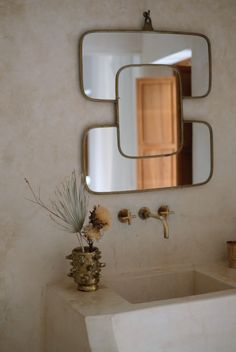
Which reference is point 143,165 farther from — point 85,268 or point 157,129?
point 85,268

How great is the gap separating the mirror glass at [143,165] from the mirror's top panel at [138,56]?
0.17m

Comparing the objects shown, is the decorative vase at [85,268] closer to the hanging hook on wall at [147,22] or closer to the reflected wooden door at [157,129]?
the reflected wooden door at [157,129]

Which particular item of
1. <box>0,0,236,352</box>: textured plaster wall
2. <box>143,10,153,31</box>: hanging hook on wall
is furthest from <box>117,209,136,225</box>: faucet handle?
<box>143,10,153,31</box>: hanging hook on wall

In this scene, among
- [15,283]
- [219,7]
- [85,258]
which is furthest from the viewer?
[219,7]

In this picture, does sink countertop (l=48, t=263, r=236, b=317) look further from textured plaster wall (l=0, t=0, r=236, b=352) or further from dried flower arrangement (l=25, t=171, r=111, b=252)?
dried flower arrangement (l=25, t=171, r=111, b=252)

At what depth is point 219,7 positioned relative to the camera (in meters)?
2.51

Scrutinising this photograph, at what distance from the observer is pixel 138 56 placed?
2338mm

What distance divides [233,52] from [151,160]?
667 millimetres

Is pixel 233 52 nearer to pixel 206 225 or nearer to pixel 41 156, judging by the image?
pixel 206 225

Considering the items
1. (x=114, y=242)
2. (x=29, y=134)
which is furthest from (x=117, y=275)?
(x=29, y=134)

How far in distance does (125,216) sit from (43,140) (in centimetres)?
48

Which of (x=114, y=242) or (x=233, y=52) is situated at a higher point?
(x=233, y=52)

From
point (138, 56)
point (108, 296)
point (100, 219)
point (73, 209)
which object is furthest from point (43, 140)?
point (108, 296)

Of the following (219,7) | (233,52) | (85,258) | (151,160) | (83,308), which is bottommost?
(83,308)
